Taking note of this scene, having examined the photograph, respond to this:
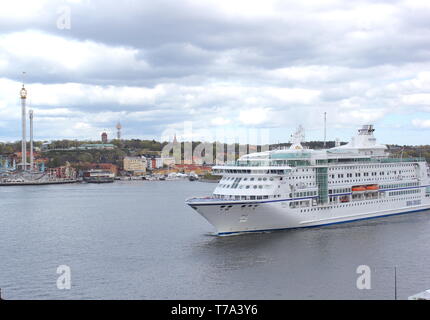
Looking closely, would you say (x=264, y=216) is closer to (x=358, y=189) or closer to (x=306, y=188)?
(x=306, y=188)

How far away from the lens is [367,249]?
2336cm

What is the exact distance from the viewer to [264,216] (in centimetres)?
2603

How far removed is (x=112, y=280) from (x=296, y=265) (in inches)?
272

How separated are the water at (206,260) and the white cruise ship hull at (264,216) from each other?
1.86 ft

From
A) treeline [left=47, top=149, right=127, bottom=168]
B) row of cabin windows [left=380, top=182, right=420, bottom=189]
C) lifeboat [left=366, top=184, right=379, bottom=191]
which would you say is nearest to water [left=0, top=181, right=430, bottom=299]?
lifeboat [left=366, top=184, right=379, bottom=191]

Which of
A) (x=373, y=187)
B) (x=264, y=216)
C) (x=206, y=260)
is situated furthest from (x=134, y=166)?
(x=206, y=260)

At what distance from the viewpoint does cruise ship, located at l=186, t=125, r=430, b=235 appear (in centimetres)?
2553

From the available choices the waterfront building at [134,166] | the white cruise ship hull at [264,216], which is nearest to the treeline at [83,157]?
the waterfront building at [134,166]

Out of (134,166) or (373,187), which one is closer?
(373,187)

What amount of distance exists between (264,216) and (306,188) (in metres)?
3.47

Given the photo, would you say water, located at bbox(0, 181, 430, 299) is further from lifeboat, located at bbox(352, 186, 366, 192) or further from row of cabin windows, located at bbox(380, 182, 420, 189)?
row of cabin windows, located at bbox(380, 182, 420, 189)
